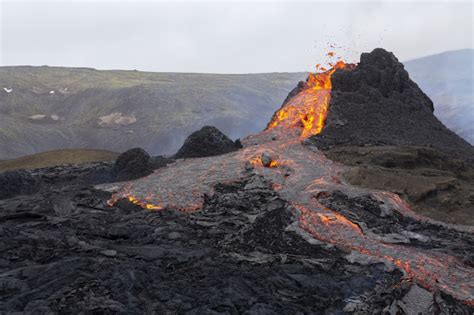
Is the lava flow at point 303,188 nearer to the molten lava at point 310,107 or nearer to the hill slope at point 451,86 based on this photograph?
the molten lava at point 310,107

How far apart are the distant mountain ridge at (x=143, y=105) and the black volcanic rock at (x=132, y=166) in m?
57.4

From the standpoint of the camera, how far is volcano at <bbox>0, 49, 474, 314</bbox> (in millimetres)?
13555

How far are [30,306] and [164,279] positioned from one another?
4.01 m

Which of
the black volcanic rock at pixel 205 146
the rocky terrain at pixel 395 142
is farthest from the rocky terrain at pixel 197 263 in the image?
the black volcanic rock at pixel 205 146

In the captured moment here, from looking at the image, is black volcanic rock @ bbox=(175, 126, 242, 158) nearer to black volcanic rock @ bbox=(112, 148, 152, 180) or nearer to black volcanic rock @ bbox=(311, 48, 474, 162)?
black volcanic rock @ bbox=(112, 148, 152, 180)

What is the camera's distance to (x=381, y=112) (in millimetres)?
40531

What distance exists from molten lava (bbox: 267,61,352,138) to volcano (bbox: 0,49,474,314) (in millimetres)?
7307

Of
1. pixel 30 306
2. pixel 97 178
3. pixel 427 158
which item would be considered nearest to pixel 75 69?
pixel 97 178

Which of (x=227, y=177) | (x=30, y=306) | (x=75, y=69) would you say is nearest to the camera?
(x=30, y=306)

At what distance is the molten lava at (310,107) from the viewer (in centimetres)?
3984

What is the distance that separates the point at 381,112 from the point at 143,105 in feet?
259

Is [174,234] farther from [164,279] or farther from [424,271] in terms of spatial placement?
[424,271]

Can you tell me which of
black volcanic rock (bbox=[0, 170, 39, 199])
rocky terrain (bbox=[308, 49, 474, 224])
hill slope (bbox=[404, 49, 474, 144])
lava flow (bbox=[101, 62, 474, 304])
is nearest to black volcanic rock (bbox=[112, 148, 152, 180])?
lava flow (bbox=[101, 62, 474, 304])

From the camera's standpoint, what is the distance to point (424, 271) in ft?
54.9
